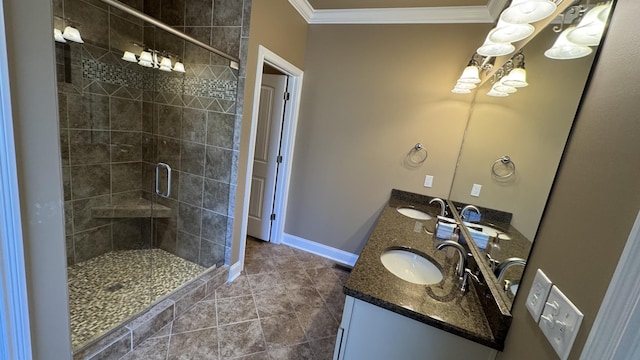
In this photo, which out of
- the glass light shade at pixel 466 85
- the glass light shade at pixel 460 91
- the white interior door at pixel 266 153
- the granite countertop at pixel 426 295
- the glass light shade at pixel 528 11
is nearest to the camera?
the granite countertop at pixel 426 295

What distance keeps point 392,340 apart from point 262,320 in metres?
1.26

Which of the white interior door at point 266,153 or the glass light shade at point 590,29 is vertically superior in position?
the glass light shade at point 590,29

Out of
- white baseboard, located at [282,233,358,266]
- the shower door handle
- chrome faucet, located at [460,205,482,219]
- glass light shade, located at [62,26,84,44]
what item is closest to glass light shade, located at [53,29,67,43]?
glass light shade, located at [62,26,84,44]

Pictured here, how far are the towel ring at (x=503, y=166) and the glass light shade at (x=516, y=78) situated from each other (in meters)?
0.38

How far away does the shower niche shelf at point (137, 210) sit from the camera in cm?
255

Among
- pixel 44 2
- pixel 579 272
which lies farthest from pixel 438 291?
pixel 44 2

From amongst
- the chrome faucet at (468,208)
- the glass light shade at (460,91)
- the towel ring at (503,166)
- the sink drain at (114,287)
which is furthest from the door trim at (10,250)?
the glass light shade at (460,91)

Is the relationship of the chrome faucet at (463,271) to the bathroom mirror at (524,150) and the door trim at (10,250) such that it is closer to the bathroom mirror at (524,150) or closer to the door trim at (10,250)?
the bathroom mirror at (524,150)

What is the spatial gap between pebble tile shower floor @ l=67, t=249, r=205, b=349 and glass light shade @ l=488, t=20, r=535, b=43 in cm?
284

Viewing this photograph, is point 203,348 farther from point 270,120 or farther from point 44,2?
point 270,120

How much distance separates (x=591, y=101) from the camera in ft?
2.22

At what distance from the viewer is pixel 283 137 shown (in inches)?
116

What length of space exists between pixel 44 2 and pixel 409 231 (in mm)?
2090

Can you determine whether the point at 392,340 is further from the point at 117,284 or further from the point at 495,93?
the point at 117,284
